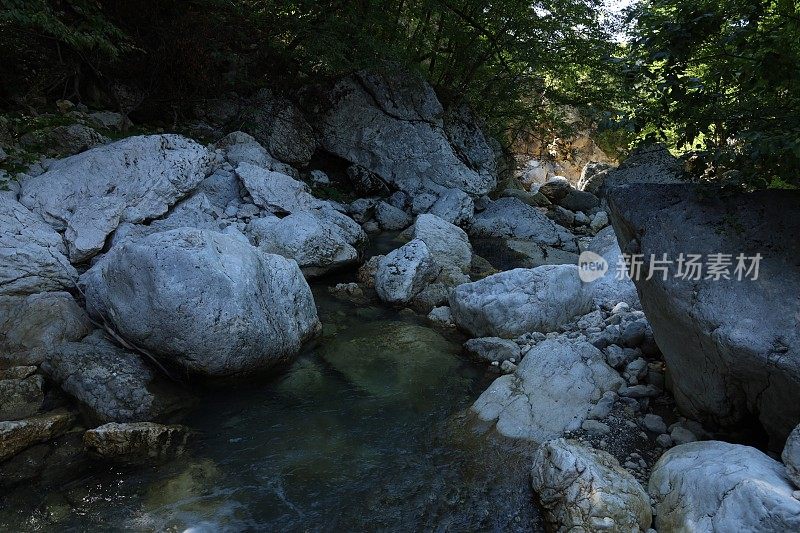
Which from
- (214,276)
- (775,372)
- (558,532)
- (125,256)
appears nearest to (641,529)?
(558,532)

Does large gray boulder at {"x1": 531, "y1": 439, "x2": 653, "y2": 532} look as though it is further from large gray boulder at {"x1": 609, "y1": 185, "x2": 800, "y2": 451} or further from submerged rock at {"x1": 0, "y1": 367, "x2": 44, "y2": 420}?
submerged rock at {"x1": 0, "y1": 367, "x2": 44, "y2": 420}

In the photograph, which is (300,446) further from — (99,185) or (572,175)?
(572,175)

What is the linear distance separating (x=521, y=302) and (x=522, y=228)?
22.4 feet

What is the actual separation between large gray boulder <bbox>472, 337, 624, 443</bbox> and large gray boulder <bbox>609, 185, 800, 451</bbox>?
87cm

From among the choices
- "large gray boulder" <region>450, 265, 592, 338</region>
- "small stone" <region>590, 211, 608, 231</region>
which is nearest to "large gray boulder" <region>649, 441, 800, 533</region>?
"large gray boulder" <region>450, 265, 592, 338</region>

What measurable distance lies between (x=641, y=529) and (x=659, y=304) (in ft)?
6.35

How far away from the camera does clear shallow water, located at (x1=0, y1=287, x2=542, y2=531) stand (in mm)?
4234

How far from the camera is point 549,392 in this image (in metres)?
5.64

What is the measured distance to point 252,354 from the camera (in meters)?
6.25

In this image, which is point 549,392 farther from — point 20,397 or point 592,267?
point 20,397

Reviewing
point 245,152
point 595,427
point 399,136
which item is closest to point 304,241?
point 245,152

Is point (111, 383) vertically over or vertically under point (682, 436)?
under

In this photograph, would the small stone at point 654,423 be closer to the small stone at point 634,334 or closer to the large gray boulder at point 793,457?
the small stone at point 634,334

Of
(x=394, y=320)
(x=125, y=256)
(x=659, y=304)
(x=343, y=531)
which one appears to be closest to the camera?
(x=343, y=531)
